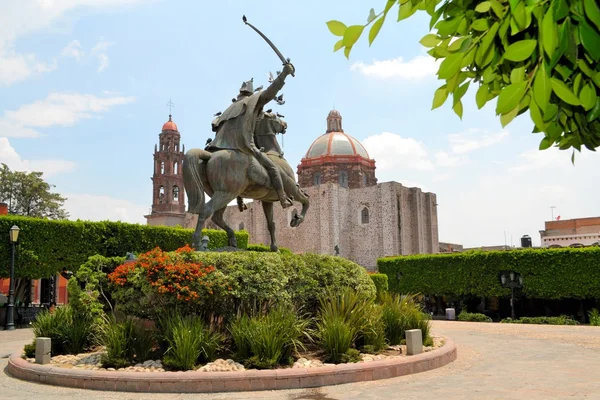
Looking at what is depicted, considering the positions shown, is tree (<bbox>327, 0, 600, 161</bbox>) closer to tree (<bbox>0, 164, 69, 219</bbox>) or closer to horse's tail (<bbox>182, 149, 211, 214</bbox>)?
horse's tail (<bbox>182, 149, 211, 214</bbox>)

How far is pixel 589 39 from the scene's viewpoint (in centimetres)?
149

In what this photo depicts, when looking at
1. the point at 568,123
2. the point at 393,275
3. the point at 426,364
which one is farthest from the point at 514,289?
the point at 568,123

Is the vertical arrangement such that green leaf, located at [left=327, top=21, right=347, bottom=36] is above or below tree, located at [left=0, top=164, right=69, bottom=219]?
below

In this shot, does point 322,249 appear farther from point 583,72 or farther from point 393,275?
point 583,72

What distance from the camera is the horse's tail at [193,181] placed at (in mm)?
9633

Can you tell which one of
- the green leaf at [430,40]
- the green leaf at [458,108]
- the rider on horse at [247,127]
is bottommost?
the green leaf at [458,108]

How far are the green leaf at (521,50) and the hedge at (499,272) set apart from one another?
2346 centimetres

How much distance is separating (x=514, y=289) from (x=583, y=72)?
80.1ft

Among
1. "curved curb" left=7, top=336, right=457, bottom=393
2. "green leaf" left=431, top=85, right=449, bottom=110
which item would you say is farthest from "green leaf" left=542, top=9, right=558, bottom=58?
"curved curb" left=7, top=336, right=457, bottom=393

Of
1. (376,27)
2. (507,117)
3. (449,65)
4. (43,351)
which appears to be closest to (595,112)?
(507,117)

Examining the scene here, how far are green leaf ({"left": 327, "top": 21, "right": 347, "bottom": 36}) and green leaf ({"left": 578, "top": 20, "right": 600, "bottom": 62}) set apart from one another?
0.67m

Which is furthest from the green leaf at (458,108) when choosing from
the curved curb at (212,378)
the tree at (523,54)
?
the curved curb at (212,378)

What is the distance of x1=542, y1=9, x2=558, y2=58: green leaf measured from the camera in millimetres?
1433

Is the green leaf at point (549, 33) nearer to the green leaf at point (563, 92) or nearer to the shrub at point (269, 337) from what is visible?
the green leaf at point (563, 92)
